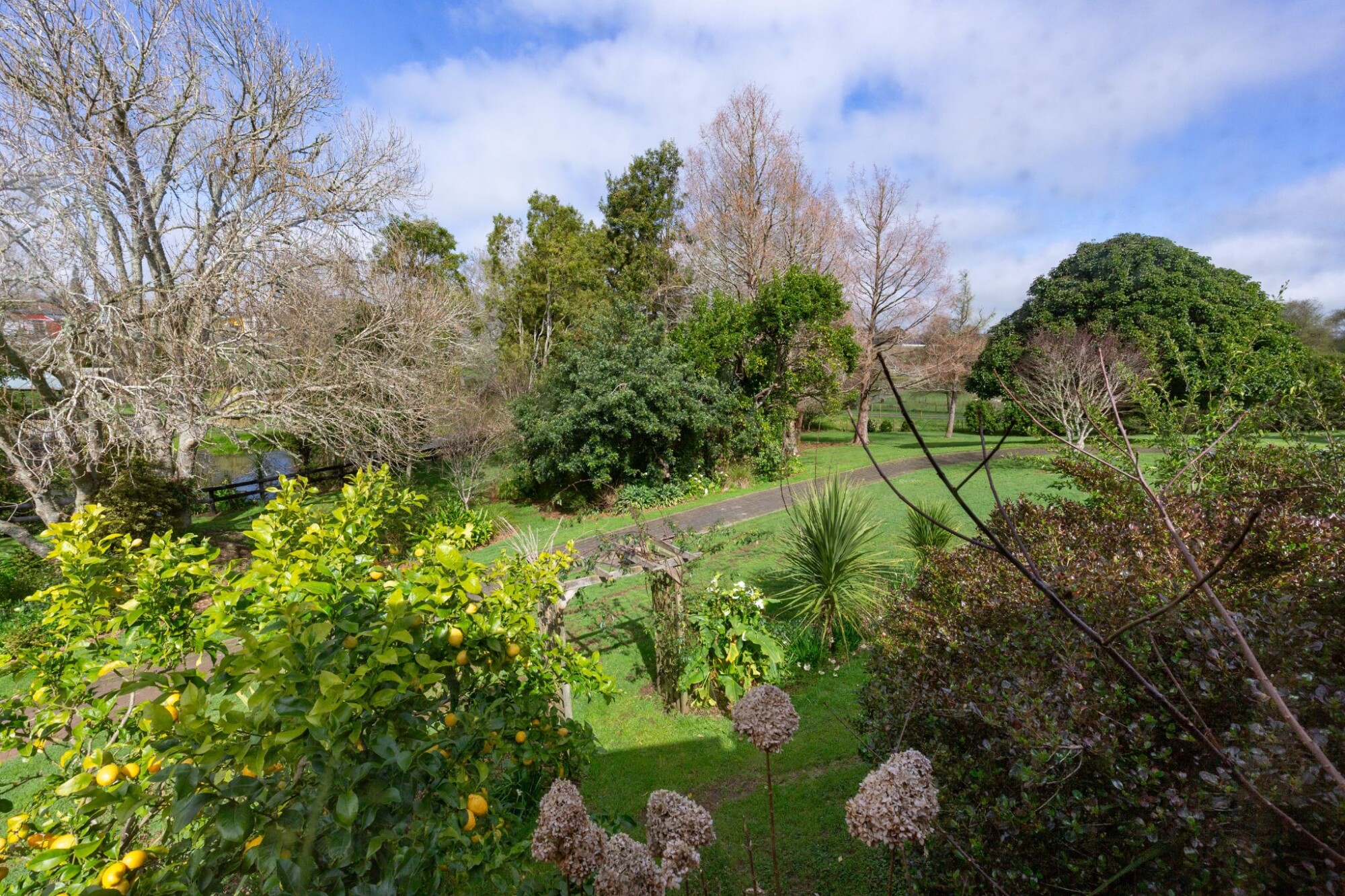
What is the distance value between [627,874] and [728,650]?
3.70 metres

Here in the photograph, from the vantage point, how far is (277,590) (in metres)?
1.63

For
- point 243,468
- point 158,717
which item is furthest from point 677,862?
point 243,468

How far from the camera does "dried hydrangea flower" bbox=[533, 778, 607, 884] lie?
1.25m

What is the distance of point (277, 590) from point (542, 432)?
38.5 feet

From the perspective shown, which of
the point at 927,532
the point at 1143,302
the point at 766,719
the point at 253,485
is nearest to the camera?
the point at 766,719

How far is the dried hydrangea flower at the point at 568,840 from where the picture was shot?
4.10 ft

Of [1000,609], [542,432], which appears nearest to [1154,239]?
[542,432]

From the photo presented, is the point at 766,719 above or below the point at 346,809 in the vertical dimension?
below

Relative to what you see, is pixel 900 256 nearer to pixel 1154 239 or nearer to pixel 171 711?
pixel 1154 239

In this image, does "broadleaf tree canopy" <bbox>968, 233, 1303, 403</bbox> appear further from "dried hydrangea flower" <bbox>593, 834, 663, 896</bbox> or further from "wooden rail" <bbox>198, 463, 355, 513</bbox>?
"wooden rail" <bbox>198, 463, 355, 513</bbox>

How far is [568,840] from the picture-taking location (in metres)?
1.28

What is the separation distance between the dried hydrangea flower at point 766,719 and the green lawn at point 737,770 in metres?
0.77

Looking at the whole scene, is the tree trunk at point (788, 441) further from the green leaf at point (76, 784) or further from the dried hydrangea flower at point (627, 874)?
the green leaf at point (76, 784)

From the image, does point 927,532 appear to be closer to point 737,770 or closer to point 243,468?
point 737,770
